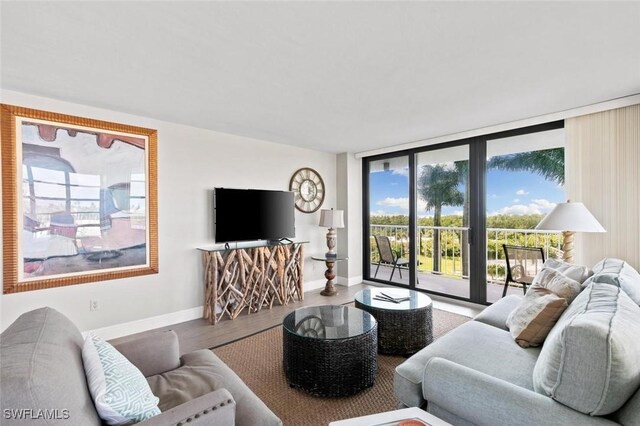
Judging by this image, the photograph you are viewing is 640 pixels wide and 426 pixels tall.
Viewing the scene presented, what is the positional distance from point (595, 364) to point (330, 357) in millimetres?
1412

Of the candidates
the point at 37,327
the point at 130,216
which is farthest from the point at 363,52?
the point at 130,216

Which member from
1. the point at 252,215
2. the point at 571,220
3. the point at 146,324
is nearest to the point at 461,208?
the point at 571,220

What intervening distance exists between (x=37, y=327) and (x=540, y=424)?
2059mm

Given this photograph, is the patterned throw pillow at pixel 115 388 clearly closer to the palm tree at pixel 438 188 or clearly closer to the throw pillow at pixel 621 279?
the throw pillow at pixel 621 279

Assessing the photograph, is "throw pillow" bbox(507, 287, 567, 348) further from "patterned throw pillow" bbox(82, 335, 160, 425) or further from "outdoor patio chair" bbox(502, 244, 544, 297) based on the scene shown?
"patterned throw pillow" bbox(82, 335, 160, 425)

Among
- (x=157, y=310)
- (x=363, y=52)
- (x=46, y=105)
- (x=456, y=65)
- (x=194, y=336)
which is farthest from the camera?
(x=157, y=310)

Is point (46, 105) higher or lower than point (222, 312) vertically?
higher

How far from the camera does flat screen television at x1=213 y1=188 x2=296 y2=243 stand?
3.80 m

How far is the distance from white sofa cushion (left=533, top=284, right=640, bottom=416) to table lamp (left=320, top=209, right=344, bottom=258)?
143 inches

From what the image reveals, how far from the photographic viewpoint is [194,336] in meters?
3.19

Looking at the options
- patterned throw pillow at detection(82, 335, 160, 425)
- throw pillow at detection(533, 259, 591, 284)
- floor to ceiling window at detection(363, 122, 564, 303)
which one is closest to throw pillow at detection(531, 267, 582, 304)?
throw pillow at detection(533, 259, 591, 284)

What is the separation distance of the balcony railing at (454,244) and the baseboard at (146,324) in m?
3.14

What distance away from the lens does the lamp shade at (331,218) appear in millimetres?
4812

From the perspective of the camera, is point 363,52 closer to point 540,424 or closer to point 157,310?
point 540,424
